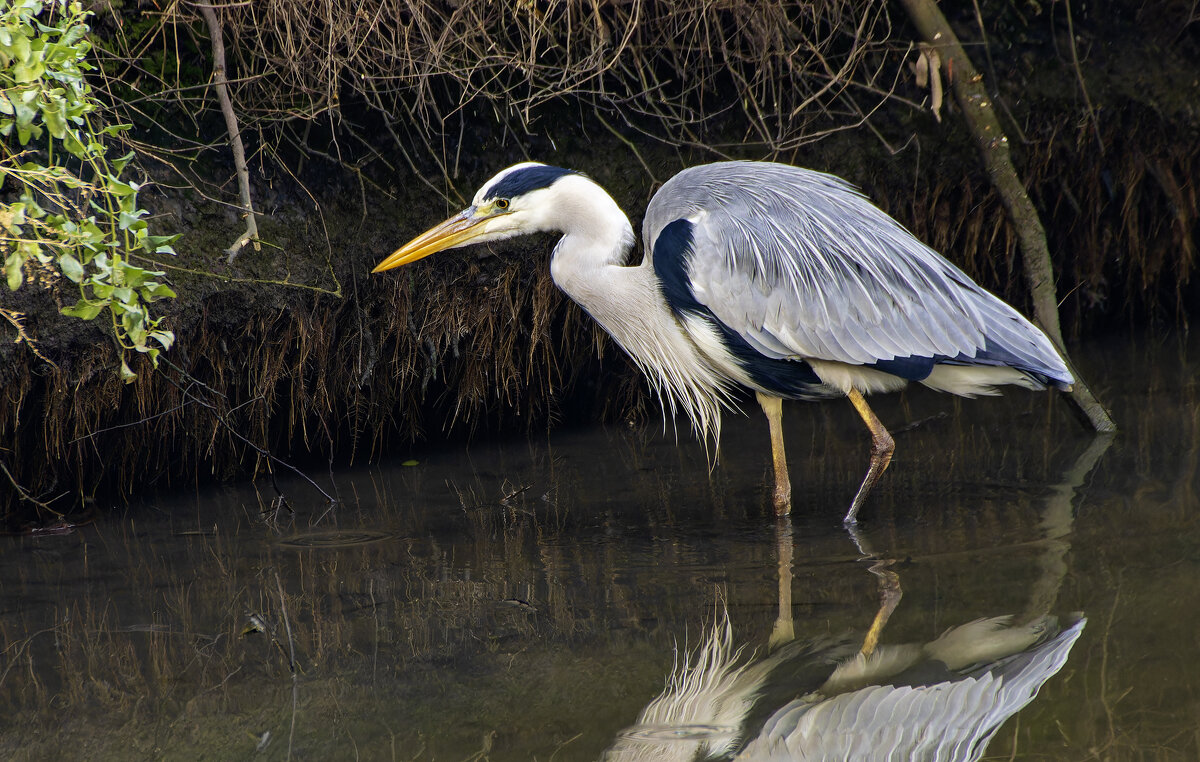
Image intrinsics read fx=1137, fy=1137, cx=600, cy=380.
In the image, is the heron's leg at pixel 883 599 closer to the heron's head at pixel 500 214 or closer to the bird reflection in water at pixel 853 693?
the bird reflection in water at pixel 853 693

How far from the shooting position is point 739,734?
241 cm

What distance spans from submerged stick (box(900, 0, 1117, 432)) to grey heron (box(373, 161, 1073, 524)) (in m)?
0.64

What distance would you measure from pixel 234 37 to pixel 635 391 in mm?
2293

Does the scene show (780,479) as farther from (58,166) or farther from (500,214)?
(58,166)

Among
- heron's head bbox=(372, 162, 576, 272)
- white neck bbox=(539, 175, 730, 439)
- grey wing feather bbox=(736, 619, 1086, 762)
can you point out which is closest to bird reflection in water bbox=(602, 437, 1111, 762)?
grey wing feather bbox=(736, 619, 1086, 762)

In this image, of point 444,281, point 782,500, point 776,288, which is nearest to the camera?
point 776,288

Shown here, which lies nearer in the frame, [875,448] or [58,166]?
[58,166]

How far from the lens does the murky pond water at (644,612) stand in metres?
2.42

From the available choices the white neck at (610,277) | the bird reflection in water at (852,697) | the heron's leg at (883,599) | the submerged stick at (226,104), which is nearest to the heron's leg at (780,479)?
the white neck at (610,277)

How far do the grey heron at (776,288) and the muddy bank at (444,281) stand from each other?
62cm

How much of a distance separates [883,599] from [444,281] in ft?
7.85

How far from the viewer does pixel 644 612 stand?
119 inches

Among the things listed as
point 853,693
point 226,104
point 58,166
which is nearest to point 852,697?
point 853,693

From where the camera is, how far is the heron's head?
3891 millimetres
